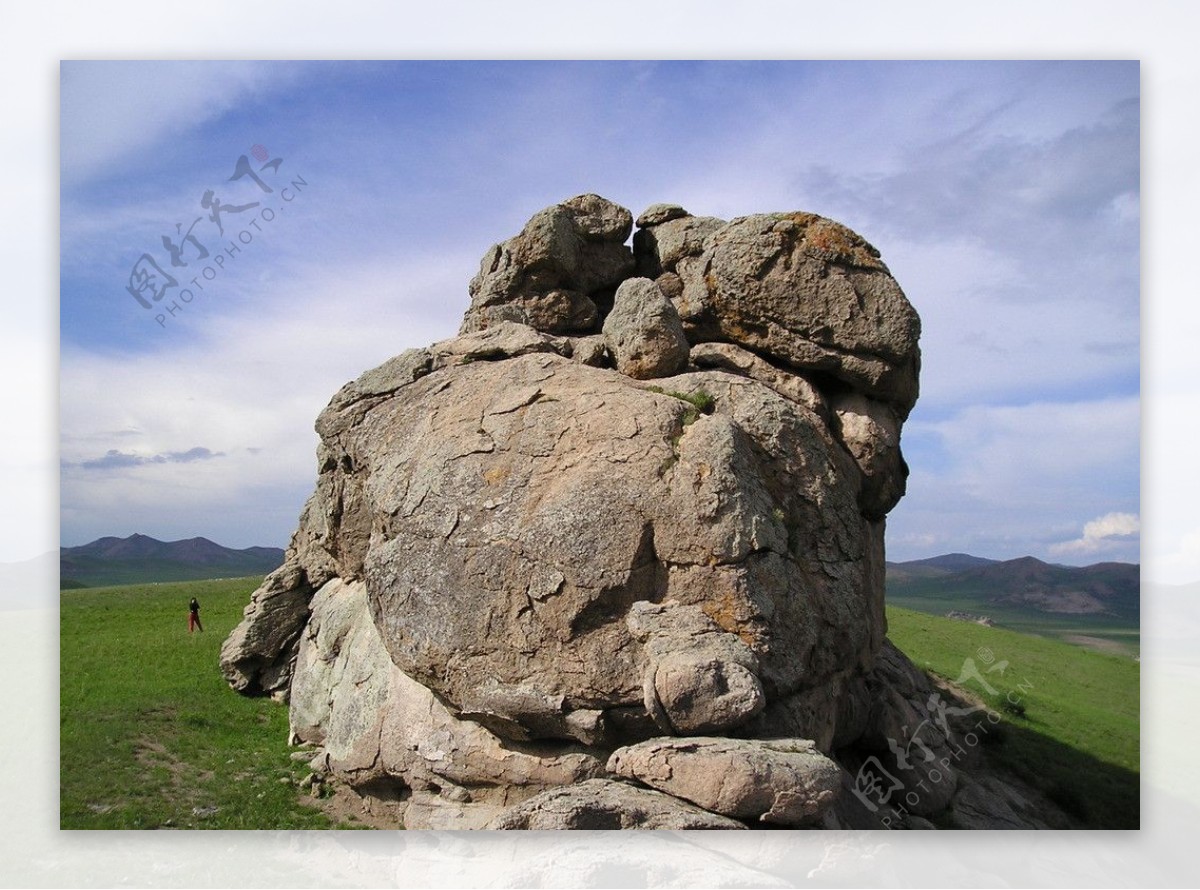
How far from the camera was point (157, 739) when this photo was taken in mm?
15250

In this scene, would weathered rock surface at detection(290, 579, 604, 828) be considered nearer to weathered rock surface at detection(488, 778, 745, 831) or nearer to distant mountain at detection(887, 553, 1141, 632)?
weathered rock surface at detection(488, 778, 745, 831)

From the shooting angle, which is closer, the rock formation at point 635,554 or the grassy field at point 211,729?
the rock formation at point 635,554

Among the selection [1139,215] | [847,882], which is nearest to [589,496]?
[847,882]

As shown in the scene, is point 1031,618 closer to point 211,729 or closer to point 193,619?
point 211,729

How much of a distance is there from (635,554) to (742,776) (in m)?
3.04

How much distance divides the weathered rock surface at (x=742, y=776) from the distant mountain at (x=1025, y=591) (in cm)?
559

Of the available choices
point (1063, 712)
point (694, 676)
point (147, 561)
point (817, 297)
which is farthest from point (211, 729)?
point (1063, 712)

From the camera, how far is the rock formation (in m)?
11.3

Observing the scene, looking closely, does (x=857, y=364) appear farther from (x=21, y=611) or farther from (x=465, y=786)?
(x=21, y=611)

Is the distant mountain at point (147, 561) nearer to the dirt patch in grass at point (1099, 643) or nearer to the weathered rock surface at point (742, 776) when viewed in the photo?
the weathered rock surface at point (742, 776)

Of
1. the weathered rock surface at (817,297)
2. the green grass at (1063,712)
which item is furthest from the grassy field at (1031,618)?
the weathered rock surface at (817,297)

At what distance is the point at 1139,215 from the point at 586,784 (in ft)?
34.6

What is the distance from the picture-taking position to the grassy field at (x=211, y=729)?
42.6 ft

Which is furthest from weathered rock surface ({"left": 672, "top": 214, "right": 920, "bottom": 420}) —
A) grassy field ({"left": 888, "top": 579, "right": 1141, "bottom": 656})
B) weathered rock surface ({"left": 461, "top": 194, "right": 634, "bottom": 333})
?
grassy field ({"left": 888, "top": 579, "right": 1141, "bottom": 656})
